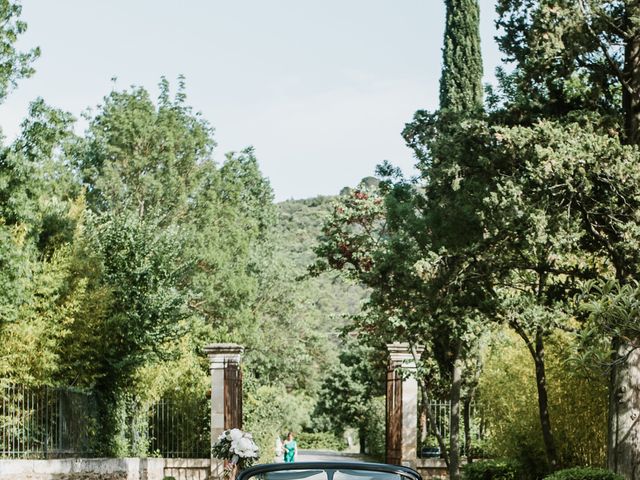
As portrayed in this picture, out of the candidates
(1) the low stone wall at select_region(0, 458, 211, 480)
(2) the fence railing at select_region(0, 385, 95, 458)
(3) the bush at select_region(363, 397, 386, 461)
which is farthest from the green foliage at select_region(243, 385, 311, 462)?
(2) the fence railing at select_region(0, 385, 95, 458)

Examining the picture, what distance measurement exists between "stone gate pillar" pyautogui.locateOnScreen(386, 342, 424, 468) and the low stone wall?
408cm

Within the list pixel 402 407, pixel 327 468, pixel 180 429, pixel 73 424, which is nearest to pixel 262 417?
pixel 180 429

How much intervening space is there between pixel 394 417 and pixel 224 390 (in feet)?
12.3

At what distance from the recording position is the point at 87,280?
21.5m

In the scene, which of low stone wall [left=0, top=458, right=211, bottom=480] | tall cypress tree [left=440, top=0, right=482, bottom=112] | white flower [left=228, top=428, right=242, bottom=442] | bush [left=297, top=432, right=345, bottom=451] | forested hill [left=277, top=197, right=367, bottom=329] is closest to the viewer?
white flower [left=228, top=428, right=242, bottom=442]

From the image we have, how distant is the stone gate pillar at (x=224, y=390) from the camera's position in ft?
67.9

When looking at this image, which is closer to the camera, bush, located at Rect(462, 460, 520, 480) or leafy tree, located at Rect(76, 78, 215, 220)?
bush, located at Rect(462, 460, 520, 480)

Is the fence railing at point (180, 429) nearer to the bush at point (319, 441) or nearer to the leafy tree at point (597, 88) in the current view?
the leafy tree at point (597, 88)

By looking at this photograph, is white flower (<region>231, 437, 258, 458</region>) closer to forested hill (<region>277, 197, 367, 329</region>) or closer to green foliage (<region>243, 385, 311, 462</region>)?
green foliage (<region>243, 385, 311, 462</region>)

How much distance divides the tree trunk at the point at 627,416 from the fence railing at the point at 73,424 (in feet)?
29.8

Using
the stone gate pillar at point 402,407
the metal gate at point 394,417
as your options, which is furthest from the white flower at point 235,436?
the metal gate at point 394,417

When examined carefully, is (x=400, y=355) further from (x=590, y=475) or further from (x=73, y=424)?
(x=590, y=475)

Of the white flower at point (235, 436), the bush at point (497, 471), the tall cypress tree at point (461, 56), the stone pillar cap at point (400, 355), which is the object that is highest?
the tall cypress tree at point (461, 56)

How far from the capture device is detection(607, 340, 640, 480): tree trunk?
14.4 meters
